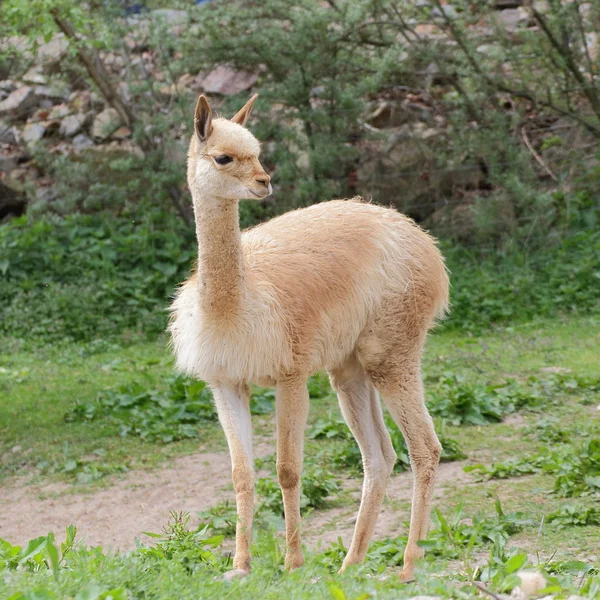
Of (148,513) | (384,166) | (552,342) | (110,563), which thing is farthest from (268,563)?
(384,166)

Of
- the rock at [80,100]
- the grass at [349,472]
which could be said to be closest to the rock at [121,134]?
the rock at [80,100]

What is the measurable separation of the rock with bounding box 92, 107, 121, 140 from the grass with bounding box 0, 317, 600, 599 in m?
3.37

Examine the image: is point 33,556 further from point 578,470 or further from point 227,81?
point 227,81

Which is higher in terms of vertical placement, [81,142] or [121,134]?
[121,134]

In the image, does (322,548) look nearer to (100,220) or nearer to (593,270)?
(593,270)

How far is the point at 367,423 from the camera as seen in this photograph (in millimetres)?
5977

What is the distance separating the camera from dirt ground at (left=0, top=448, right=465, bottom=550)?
6.50 meters

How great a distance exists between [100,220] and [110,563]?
9.19 metres

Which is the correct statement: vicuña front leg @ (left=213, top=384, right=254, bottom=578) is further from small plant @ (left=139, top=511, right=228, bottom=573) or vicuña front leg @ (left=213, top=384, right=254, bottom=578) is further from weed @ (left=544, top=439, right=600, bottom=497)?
weed @ (left=544, top=439, right=600, bottom=497)

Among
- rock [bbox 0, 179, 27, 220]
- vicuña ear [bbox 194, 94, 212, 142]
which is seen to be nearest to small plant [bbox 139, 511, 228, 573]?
vicuña ear [bbox 194, 94, 212, 142]

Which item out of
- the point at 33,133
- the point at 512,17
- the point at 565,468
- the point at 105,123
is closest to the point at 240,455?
the point at 565,468

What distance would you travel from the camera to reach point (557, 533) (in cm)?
579

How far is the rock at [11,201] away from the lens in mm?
14242

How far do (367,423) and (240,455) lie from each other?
3.23 feet
